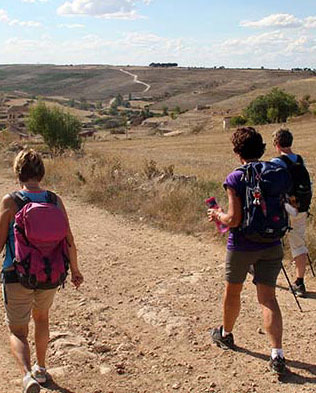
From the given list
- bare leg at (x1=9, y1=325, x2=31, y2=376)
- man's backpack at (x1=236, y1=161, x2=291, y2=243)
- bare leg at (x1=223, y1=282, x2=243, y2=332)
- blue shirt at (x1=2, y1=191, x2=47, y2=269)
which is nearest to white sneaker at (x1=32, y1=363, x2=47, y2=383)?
bare leg at (x1=9, y1=325, x2=31, y2=376)

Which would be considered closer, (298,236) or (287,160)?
(287,160)

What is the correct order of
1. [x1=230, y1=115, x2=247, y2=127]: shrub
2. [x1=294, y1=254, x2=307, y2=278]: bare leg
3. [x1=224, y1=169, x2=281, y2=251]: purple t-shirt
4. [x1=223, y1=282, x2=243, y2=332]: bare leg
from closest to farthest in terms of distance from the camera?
[x1=224, y1=169, x2=281, y2=251]: purple t-shirt
[x1=223, y1=282, x2=243, y2=332]: bare leg
[x1=294, y1=254, x2=307, y2=278]: bare leg
[x1=230, y1=115, x2=247, y2=127]: shrub

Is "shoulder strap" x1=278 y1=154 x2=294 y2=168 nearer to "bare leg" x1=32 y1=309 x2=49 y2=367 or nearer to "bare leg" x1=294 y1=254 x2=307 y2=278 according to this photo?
"bare leg" x1=294 y1=254 x2=307 y2=278

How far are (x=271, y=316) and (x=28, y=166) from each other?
2.03 metres

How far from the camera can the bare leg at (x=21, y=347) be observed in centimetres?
364

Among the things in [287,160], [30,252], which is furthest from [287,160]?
[30,252]

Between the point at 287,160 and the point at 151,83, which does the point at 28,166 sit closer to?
the point at 287,160

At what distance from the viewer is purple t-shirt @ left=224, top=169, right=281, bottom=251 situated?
390cm

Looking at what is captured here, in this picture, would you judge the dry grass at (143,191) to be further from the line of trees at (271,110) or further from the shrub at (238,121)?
the line of trees at (271,110)

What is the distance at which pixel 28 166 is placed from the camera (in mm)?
3654

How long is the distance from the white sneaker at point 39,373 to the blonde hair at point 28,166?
1.36 meters

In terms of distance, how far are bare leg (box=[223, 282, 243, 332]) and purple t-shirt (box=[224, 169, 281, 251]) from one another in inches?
13.0

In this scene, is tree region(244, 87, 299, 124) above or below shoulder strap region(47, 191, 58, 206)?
below

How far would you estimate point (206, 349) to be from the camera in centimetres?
449
